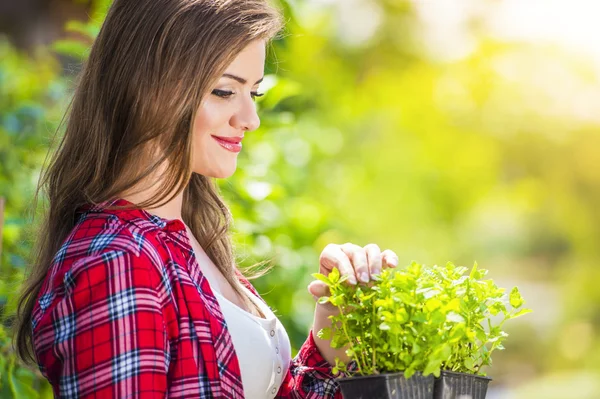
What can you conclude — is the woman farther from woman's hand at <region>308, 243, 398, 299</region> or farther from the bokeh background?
the bokeh background

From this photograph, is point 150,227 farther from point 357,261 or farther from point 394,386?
point 394,386

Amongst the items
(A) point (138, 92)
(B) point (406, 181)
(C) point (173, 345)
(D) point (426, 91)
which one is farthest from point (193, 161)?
(D) point (426, 91)


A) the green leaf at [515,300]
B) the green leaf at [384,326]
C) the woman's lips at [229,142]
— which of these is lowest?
the green leaf at [384,326]

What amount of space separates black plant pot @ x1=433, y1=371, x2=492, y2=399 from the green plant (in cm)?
2

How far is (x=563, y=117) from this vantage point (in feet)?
35.2

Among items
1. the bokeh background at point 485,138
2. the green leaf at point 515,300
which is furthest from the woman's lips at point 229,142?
the bokeh background at point 485,138

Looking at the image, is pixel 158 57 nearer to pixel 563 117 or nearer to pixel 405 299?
pixel 405 299

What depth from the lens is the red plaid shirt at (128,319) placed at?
1123 mm

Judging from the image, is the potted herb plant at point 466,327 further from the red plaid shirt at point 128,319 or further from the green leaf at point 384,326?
the red plaid shirt at point 128,319

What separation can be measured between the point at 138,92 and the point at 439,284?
526 mm

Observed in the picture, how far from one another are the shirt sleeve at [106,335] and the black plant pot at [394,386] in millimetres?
268

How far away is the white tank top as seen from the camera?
4.48 ft

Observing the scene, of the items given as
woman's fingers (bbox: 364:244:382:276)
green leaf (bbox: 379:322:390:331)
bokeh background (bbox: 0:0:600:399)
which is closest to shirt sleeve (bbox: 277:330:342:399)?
woman's fingers (bbox: 364:244:382:276)

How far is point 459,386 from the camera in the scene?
117 centimetres
